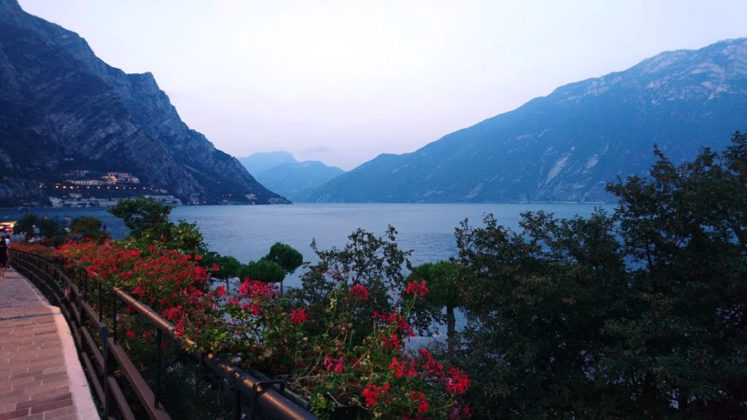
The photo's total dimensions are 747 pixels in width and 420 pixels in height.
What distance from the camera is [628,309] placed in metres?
16.6

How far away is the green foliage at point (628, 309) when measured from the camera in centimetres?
1478

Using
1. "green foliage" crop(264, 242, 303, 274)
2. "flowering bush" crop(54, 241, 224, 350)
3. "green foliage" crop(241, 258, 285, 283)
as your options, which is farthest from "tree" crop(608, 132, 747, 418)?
"green foliage" crop(264, 242, 303, 274)

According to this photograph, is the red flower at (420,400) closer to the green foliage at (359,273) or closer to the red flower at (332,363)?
the red flower at (332,363)

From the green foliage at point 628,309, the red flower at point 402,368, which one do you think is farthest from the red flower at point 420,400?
the green foliage at point 628,309

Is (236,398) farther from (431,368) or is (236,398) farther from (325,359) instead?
(431,368)

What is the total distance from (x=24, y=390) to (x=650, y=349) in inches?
708

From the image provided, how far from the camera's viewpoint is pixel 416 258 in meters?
91.2

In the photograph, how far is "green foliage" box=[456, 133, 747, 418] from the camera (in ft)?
48.5

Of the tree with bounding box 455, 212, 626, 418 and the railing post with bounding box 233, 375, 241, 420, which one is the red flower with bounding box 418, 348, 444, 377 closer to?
the railing post with bounding box 233, 375, 241, 420

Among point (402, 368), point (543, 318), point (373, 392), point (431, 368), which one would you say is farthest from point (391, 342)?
point (543, 318)

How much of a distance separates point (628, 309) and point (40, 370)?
58.1ft

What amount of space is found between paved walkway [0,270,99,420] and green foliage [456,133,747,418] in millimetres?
12784

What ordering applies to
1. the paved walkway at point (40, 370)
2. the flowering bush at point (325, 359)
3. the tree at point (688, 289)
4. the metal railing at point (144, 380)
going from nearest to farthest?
the metal railing at point (144, 380), the flowering bush at point (325, 359), the paved walkway at point (40, 370), the tree at point (688, 289)

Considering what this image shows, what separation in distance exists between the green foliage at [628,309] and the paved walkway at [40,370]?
41.9 ft
